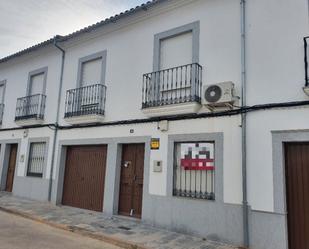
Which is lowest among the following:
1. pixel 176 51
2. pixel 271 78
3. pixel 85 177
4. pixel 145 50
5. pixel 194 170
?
pixel 85 177

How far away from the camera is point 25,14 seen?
9.70 metres

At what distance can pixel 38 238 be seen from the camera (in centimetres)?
616

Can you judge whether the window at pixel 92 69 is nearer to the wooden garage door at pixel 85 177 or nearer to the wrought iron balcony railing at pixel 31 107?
the wrought iron balcony railing at pixel 31 107

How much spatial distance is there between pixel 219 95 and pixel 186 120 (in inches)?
48.2

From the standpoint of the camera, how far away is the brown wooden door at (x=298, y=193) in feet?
17.8

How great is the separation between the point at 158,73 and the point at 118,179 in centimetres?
345

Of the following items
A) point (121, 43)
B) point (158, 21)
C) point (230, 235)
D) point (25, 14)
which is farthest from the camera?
point (25, 14)

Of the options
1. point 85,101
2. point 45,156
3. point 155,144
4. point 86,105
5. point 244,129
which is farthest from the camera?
point 45,156

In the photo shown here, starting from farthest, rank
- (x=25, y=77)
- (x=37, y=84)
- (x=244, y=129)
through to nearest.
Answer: (x=25, y=77), (x=37, y=84), (x=244, y=129)

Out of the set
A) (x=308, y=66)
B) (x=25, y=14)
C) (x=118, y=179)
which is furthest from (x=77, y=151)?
(x=308, y=66)

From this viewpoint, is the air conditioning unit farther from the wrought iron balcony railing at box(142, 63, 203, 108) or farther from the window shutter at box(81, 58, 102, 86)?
the window shutter at box(81, 58, 102, 86)

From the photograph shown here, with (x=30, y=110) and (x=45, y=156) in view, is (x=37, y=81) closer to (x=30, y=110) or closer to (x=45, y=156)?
(x=30, y=110)

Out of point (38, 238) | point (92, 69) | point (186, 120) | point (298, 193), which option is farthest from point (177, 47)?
point (38, 238)

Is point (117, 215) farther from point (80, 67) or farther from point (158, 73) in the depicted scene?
point (80, 67)
